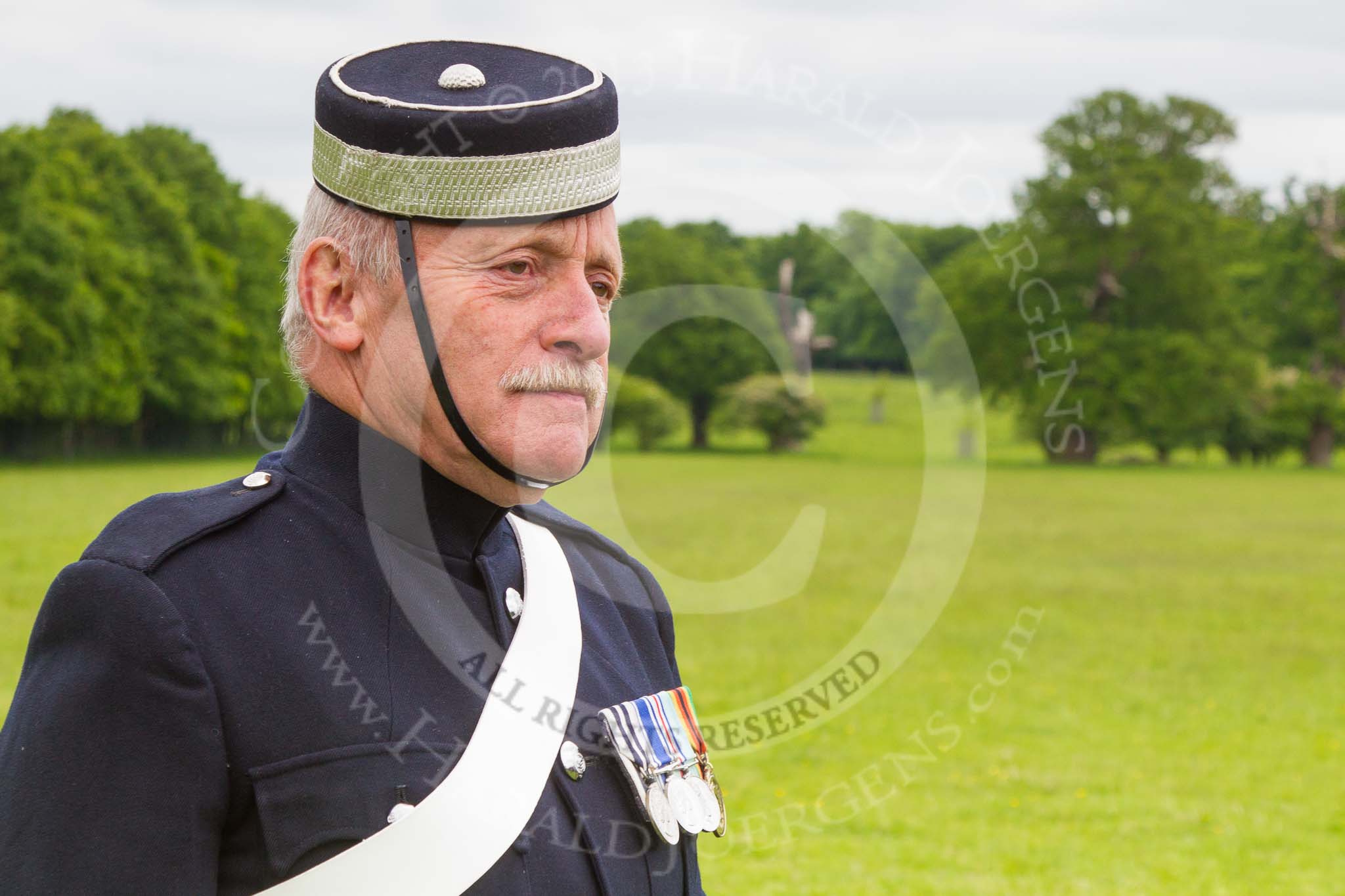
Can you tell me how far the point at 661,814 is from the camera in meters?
2.23

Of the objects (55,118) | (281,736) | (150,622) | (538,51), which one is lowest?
(281,736)

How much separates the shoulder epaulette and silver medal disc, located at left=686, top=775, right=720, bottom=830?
0.86m

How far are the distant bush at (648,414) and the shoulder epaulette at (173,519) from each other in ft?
141

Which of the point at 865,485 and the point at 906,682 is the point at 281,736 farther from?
the point at 865,485

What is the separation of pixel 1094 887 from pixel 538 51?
628 centimetres

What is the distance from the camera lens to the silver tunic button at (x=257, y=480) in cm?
210

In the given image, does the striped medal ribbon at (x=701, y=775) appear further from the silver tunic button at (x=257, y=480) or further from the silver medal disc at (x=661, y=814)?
the silver tunic button at (x=257, y=480)

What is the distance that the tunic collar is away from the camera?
6.89 ft

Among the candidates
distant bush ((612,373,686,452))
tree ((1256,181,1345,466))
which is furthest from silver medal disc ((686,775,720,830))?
tree ((1256,181,1345,466))

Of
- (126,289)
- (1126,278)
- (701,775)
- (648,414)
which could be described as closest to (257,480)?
(701,775)

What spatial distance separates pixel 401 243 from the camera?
196 centimetres

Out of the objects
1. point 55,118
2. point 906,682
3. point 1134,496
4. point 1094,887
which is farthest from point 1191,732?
point 55,118

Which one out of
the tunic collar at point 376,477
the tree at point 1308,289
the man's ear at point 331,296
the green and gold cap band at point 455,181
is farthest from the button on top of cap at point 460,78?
the tree at point 1308,289

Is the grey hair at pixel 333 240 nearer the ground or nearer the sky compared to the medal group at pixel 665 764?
nearer the sky
